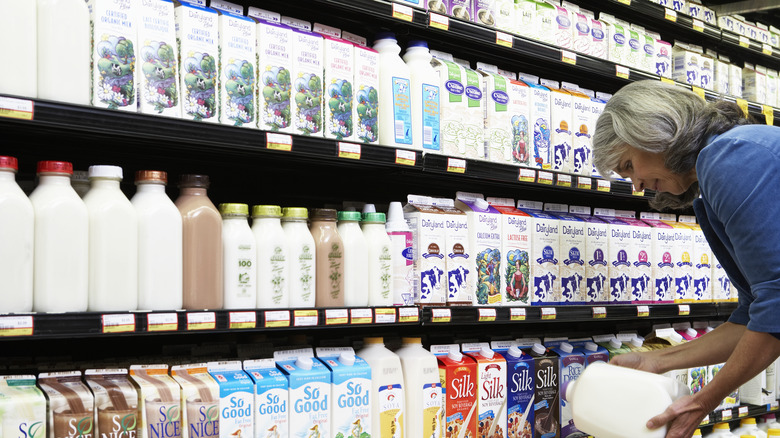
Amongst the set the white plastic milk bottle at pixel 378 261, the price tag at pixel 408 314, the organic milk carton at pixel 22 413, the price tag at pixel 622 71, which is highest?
the price tag at pixel 622 71

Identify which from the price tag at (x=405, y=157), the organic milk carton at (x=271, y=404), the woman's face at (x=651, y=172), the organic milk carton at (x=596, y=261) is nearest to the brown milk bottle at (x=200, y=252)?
the organic milk carton at (x=271, y=404)

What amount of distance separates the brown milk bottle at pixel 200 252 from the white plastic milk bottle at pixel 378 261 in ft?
1.63

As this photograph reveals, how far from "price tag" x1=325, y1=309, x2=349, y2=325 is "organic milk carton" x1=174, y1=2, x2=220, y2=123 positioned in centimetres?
63

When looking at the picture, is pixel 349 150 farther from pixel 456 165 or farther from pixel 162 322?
pixel 162 322

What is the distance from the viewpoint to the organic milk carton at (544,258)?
266 cm

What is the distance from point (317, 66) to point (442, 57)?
63 cm

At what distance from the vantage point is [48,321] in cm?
157

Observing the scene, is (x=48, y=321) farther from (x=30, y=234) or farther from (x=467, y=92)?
(x=467, y=92)

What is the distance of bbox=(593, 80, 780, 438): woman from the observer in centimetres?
165

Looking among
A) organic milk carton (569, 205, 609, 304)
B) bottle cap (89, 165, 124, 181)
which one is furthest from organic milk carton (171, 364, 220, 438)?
organic milk carton (569, 205, 609, 304)

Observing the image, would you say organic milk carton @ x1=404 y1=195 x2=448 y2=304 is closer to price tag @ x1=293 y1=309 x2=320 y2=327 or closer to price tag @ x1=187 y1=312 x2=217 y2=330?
price tag @ x1=293 y1=309 x2=320 y2=327

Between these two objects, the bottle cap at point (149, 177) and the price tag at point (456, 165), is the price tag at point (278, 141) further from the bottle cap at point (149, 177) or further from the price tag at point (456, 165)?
the price tag at point (456, 165)

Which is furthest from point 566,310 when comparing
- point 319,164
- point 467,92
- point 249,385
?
point 249,385

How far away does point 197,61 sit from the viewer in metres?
1.90
